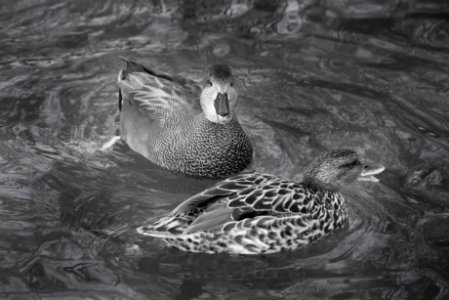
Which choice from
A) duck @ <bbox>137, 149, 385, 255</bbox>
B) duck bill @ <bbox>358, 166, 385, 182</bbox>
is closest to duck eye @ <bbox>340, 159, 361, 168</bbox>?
duck bill @ <bbox>358, 166, 385, 182</bbox>

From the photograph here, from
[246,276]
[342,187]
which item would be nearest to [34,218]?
[246,276]

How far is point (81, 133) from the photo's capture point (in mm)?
8672

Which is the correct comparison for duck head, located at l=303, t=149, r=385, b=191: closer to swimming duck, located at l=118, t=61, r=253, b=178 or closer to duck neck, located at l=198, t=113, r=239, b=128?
swimming duck, located at l=118, t=61, r=253, b=178

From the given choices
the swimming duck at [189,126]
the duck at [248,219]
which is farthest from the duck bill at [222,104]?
the duck at [248,219]

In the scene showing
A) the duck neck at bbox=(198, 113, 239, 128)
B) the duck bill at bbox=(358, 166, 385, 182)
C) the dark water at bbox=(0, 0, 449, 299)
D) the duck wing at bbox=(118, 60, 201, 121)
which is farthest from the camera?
the duck wing at bbox=(118, 60, 201, 121)

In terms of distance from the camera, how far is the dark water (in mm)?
6570

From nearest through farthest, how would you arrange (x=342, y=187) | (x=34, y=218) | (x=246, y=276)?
(x=246, y=276), (x=34, y=218), (x=342, y=187)

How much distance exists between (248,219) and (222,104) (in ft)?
5.22

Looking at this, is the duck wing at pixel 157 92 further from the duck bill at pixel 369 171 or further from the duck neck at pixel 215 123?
the duck bill at pixel 369 171

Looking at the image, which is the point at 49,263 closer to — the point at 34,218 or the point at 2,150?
the point at 34,218

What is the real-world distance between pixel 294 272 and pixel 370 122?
273 cm

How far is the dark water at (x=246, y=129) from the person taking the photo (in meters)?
6.57

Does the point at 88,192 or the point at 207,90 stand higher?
the point at 207,90

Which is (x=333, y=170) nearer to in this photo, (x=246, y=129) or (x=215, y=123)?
(x=215, y=123)
